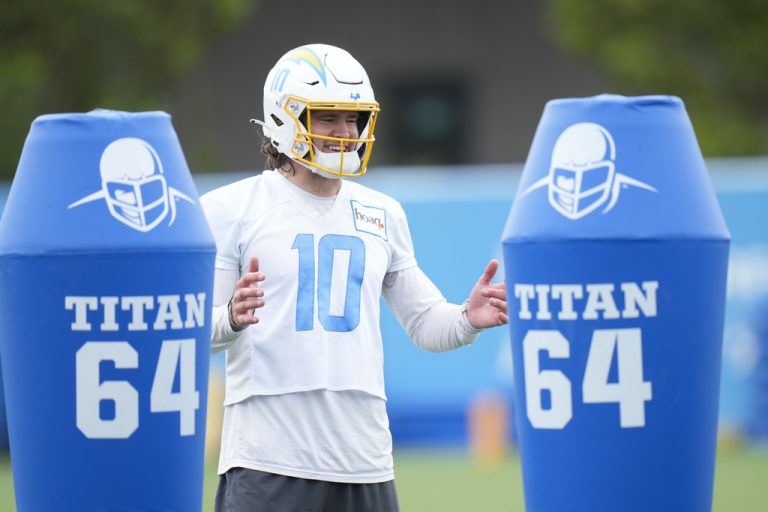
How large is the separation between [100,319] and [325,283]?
Result: 77 cm

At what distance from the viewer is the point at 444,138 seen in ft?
78.7

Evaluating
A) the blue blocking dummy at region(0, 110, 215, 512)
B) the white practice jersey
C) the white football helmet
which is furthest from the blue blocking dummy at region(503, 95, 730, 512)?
the blue blocking dummy at region(0, 110, 215, 512)

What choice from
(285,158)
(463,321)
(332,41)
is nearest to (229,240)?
(285,158)

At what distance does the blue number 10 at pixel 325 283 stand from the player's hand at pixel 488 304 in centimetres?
36

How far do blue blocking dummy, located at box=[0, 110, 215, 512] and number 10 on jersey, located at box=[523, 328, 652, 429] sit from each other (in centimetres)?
96

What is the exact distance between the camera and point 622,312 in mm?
4047

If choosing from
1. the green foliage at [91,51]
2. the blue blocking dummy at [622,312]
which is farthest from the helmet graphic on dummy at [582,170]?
the green foliage at [91,51]

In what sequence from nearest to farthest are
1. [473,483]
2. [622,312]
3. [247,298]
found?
[622,312] < [247,298] < [473,483]

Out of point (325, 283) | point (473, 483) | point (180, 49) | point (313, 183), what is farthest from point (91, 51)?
point (325, 283)

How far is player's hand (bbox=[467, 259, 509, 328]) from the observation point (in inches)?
183

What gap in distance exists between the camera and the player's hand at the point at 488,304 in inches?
183

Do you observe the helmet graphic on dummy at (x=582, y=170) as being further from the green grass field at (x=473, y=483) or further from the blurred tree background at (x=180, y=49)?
the blurred tree background at (x=180, y=49)

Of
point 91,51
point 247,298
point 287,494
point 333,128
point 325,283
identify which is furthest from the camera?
point 91,51

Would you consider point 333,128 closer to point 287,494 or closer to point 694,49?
point 287,494
